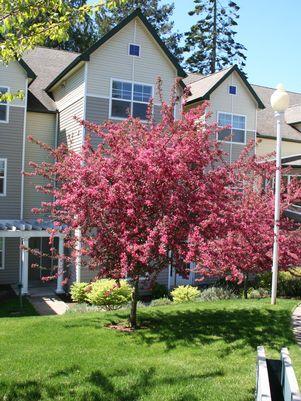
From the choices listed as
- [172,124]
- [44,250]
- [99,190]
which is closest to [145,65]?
[44,250]

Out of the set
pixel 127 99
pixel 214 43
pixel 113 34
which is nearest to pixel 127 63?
pixel 113 34

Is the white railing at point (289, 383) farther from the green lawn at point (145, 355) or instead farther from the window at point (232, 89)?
the window at point (232, 89)

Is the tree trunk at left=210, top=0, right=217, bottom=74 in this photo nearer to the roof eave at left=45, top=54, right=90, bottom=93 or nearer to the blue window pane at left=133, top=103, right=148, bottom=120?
the roof eave at left=45, top=54, right=90, bottom=93

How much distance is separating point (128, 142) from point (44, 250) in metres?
13.1

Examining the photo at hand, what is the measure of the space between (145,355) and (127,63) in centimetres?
1374

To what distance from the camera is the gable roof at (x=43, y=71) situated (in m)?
20.2

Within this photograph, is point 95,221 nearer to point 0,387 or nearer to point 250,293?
point 0,387

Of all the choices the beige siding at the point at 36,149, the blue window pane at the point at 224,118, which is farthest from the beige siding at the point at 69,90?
the blue window pane at the point at 224,118

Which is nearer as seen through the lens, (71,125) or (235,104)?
(71,125)

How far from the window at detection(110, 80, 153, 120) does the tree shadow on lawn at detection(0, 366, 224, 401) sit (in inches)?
522

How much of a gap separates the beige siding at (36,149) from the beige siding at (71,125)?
0.56 m

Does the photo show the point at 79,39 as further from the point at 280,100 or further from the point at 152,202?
the point at 152,202

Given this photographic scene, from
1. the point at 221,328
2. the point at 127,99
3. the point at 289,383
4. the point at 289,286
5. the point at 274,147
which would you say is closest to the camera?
the point at 289,383

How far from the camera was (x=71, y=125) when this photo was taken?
61.5 ft
